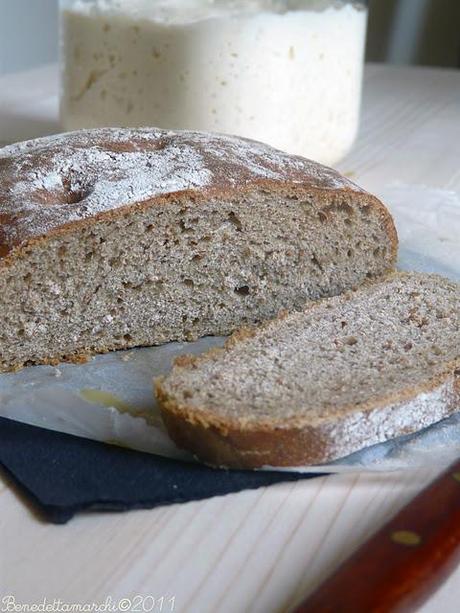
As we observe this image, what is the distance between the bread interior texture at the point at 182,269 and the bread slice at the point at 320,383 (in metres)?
0.17

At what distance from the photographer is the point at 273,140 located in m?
2.56

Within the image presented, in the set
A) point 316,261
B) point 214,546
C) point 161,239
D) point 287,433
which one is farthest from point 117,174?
point 214,546

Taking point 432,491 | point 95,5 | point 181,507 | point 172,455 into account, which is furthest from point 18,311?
point 95,5

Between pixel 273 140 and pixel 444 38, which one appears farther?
pixel 444 38

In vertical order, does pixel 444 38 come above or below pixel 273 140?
below

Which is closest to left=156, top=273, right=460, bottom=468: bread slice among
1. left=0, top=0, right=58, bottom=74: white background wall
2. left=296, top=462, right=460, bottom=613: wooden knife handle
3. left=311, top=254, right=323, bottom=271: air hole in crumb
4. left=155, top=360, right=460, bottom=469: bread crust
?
left=155, top=360, right=460, bottom=469: bread crust

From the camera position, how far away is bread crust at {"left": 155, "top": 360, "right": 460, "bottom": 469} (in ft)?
4.62

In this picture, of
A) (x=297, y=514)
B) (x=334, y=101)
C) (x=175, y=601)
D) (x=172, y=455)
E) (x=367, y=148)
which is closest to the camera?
(x=175, y=601)

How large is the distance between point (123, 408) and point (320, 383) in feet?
1.12

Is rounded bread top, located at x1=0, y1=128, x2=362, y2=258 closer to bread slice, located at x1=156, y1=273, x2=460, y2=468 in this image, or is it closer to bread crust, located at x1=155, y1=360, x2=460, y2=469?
bread slice, located at x1=156, y1=273, x2=460, y2=468

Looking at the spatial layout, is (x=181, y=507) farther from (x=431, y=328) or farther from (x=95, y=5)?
(x=95, y=5)

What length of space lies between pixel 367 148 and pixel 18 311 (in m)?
1.76

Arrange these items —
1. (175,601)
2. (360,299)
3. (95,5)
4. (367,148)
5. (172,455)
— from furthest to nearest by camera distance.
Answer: (367,148)
(95,5)
(360,299)
(172,455)
(175,601)

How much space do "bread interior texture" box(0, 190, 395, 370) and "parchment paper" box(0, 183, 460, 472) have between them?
0.19ft
